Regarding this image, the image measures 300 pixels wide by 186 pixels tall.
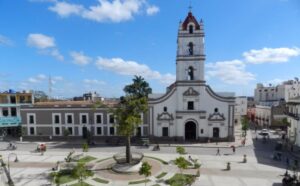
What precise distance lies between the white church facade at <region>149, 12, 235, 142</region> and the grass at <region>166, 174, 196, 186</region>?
19342 mm

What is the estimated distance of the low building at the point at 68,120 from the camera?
47.8 meters

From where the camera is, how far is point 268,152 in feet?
125

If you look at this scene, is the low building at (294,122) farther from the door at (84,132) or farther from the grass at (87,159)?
the door at (84,132)

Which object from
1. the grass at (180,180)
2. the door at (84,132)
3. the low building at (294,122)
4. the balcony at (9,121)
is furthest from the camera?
the balcony at (9,121)

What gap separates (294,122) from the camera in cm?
4353

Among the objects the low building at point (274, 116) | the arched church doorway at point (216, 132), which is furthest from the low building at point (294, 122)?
the low building at point (274, 116)

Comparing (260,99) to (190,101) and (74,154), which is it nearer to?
(190,101)

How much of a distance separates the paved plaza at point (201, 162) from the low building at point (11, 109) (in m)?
8.26

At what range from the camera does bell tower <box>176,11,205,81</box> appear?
44312 millimetres

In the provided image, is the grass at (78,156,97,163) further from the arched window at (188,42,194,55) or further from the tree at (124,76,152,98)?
the arched window at (188,42,194,55)

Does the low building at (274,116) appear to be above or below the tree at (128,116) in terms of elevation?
below

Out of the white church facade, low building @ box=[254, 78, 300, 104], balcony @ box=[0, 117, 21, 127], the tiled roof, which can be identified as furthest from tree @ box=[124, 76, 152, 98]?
low building @ box=[254, 78, 300, 104]

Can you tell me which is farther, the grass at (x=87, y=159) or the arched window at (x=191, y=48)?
the arched window at (x=191, y=48)

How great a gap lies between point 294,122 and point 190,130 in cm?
1828
